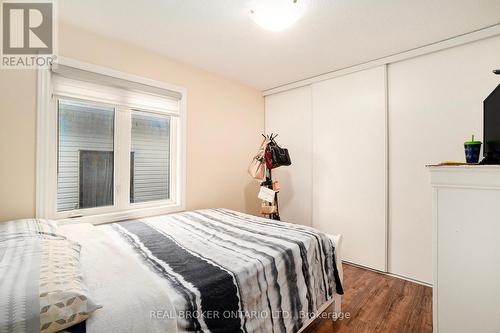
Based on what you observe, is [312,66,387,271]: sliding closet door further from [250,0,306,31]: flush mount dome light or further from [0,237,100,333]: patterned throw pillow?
[0,237,100,333]: patterned throw pillow

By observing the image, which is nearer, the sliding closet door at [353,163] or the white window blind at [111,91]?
the white window blind at [111,91]

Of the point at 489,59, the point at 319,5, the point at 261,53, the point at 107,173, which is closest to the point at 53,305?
the point at 107,173

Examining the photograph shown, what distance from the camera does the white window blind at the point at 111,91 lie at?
1.99 m

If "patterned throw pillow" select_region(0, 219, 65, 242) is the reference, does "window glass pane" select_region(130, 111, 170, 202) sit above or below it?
above

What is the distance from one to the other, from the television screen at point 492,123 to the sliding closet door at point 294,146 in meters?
1.86

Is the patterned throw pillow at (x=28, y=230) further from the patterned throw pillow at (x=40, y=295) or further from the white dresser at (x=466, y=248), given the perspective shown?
the white dresser at (x=466, y=248)

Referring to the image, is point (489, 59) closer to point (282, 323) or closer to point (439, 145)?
point (439, 145)

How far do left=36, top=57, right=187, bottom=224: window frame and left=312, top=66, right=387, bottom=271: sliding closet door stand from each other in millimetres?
1831

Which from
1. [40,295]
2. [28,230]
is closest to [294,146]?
[28,230]

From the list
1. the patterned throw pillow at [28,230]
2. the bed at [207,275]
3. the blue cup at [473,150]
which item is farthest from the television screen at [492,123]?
the patterned throw pillow at [28,230]

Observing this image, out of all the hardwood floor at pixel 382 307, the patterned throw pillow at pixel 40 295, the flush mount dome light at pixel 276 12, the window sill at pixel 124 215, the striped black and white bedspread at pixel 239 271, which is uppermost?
the flush mount dome light at pixel 276 12

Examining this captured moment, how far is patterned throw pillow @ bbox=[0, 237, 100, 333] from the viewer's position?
2.24 ft

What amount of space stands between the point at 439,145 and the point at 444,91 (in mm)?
537

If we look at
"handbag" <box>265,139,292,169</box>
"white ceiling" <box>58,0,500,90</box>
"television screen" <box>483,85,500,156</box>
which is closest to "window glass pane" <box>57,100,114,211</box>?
"white ceiling" <box>58,0,500,90</box>
